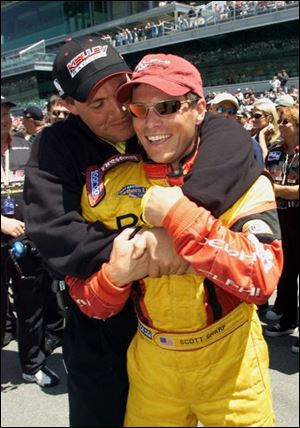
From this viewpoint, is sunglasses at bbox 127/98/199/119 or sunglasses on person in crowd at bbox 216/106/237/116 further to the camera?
sunglasses on person in crowd at bbox 216/106/237/116

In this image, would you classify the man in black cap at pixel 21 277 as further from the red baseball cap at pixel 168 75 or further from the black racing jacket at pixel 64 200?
the red baseball cap at pixel 168 75

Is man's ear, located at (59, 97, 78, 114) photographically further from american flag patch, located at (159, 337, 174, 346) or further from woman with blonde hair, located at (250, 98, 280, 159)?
woman with blonde hair, located at (250, 98, 280, 159)

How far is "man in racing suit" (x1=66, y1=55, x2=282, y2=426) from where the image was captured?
4.60ft

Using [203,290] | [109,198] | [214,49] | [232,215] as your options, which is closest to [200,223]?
[232,215]

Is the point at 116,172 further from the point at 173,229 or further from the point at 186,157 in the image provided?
the point at 173,229

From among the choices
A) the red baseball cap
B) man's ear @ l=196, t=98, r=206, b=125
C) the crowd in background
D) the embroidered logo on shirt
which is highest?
the crowd in background

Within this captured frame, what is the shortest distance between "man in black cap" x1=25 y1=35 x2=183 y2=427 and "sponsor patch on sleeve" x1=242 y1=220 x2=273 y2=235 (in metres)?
0.38

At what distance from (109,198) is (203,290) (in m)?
0.41

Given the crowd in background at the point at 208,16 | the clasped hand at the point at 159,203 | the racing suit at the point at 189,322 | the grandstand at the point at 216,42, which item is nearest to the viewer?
the clasped hand at the point at 159,203

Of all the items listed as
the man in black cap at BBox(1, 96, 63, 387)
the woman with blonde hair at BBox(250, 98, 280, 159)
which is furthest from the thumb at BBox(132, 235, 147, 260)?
the woman with blonde hair at BBox(250, 98, 280, 159)

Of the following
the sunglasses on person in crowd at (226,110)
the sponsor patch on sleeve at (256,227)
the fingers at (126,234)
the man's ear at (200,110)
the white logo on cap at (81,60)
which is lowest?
the fingers at (126,234)

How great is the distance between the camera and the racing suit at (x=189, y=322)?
143 centimetres

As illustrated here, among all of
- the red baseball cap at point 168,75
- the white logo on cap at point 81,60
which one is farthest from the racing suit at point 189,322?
the white logo on cap at point 81,60

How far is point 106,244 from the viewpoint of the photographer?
1.46 m
